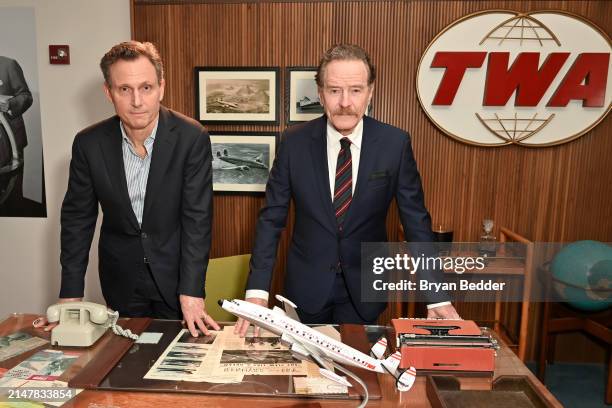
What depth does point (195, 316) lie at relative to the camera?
1.86 m

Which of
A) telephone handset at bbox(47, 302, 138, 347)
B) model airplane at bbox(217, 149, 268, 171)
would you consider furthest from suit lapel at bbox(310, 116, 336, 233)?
model airplane at bbox(217, 149, 268, 171)

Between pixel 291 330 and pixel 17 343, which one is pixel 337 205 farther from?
pixel 17 343

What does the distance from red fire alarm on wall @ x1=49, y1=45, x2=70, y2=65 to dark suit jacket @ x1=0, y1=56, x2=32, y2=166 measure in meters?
0.29

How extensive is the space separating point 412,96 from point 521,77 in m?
0.74

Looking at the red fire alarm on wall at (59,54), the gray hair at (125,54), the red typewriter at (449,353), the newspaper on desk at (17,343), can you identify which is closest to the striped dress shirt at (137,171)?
the gray hair at (125,54)

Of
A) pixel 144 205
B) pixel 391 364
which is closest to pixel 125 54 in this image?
pixel 144 205

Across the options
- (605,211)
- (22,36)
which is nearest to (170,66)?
(22,36)

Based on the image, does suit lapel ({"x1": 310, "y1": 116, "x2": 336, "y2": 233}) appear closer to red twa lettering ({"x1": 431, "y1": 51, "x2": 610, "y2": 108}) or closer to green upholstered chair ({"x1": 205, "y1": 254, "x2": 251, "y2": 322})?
green upholstered chair ({"x1": 205, "y1": 254, "x2": 251, "y2": 322})

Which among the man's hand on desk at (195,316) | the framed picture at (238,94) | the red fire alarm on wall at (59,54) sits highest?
the red fire alarm on wall at (59,54)

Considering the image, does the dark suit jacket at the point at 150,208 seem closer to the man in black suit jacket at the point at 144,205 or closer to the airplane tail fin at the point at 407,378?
the man in black suit jacket at the point at 144,205

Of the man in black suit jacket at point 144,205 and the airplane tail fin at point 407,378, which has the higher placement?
the man in black suit jacket at point 144,205

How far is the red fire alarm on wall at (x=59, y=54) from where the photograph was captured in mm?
3682

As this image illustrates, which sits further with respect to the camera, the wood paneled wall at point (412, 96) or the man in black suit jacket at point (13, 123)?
the man in black suit jacket at point (13, 123)

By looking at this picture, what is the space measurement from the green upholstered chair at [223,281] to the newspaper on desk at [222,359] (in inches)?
27.6
